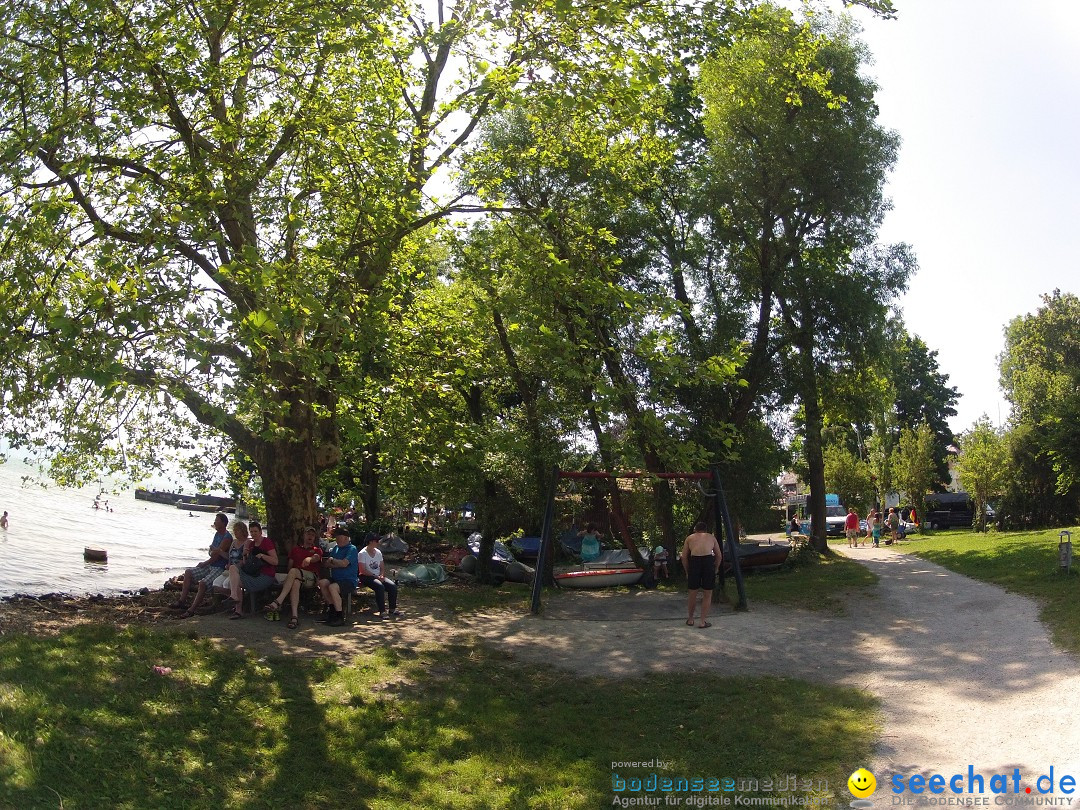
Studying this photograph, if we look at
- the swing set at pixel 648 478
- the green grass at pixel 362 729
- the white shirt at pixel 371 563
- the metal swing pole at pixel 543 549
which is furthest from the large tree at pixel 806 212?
the green grass at pixel 362 729

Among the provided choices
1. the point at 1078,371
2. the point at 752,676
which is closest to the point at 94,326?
the point at 752,676

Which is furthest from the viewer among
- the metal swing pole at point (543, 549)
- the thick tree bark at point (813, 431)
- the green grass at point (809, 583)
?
the thick tree bark at point (813, 431)

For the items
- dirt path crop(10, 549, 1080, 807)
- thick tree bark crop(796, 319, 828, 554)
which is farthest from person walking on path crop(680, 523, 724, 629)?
thick tree bark crop(796, 319, 828, 554)

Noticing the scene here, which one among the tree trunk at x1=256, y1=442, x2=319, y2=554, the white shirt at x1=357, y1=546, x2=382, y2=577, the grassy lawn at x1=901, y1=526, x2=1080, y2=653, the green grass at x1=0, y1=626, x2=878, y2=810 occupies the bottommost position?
the green grass at x1=0, y1=626, x2=878, y2=810

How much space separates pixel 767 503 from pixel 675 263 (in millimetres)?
6830

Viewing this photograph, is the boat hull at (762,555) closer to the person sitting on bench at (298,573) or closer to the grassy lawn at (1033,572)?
the grassy lawn at (1033,572)

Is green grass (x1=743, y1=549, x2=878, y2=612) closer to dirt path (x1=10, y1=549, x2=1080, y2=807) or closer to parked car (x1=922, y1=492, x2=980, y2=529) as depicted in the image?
dirt path (x1=10, y1=549, x2=1080, y2=807)

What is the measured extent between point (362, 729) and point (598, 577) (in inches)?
428

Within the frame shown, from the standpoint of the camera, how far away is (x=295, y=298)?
903 cm

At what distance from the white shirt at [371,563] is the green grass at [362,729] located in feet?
10.6

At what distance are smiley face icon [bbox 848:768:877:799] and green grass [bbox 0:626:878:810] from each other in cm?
10

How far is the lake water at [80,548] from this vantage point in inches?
781

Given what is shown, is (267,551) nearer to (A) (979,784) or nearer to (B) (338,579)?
(B) (338,579)

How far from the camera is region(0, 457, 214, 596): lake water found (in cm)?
1984
